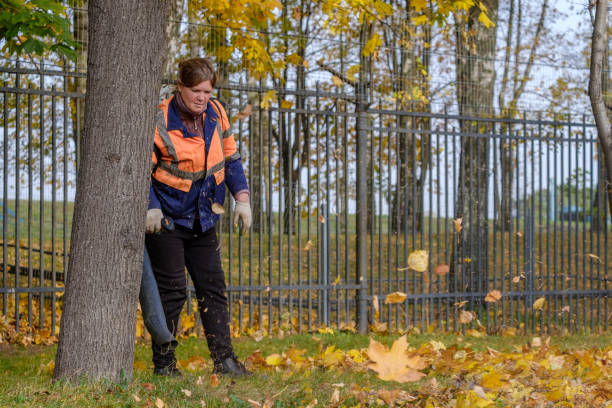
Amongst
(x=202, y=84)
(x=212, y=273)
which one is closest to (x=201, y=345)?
(x=212, y=273)

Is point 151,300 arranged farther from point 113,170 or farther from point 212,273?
point 113,170

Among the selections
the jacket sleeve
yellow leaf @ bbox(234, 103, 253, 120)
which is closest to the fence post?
yellow leaf @ bbox(234, 103, 253, 120)

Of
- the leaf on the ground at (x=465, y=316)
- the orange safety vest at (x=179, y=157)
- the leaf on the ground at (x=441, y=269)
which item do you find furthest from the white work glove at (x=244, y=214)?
the leaf on the ground at (x=465, y=316)

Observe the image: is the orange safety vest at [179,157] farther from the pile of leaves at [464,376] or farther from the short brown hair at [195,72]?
the pile of leaves at [464,376]

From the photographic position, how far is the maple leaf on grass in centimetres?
334

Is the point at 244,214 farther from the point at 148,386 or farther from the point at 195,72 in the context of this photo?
the point at 148,386

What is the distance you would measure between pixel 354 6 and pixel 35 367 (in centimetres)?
450

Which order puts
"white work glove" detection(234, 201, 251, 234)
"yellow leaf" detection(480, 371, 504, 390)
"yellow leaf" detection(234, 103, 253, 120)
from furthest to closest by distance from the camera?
"yellow leaf" detection(234, 103, 253, 120) < "white work glove" detection(234, 201, 251, 234) < "yellow leaf" detection(480, 371, 504, 390)

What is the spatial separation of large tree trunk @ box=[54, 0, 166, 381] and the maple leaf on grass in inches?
48.4

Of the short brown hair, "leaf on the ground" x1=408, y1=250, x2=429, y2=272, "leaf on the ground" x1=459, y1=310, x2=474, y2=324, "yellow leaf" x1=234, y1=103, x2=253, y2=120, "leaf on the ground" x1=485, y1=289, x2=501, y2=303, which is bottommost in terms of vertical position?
"leaf on the ground" x1=459, y1=310, x2=474, y2=324

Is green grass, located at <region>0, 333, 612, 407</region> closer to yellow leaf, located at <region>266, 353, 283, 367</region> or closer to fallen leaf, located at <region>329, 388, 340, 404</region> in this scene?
fallen leaf, located at <region>329, 388, 340, 404</region>

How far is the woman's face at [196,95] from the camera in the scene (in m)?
3.77

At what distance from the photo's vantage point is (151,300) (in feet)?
12.1

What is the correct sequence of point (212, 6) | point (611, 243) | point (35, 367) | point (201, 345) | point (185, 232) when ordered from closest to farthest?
1. point (185, 232)
2. point (35, 367)
3. point (201, 345)
4. point (212, 6)
5. point (611, 243)
